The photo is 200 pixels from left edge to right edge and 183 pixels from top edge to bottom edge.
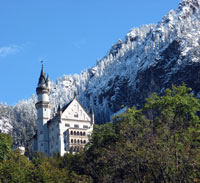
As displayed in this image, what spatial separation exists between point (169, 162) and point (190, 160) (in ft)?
5.61

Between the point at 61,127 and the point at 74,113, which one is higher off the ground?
the point at 74,113

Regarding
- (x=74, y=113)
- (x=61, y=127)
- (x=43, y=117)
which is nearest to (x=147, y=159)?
(x=61, y=127)

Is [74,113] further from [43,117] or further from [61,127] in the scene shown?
[43,117]

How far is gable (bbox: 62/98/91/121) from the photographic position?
122781mm

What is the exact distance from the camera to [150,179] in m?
39.5

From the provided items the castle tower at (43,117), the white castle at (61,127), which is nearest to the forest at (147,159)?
the white castle at (61,127)

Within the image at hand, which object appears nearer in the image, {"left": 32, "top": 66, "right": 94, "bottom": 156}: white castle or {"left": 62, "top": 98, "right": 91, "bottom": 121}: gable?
{"left": 32, "top": 66, "right": 94, "bottom": 156}: white castle

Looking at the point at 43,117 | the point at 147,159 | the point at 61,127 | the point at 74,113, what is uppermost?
the point at 74,113

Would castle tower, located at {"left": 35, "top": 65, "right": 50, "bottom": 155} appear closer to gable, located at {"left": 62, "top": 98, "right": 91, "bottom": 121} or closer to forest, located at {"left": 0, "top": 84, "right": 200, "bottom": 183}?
gable, located at {"left": 62, "top": 98, "right": 91, "bottom": 121}

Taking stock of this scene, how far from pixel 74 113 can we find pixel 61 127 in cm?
639

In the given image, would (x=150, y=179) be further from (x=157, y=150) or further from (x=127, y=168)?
(x=157, y=150)

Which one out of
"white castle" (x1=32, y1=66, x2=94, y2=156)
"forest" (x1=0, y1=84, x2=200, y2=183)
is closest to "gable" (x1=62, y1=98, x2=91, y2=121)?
"white castle" (x1=32, y1=66, x2=94, y2=156)

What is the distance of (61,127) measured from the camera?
120 meters

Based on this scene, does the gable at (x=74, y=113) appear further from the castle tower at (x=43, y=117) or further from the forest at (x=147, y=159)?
the forest at (x=147, y=159)
